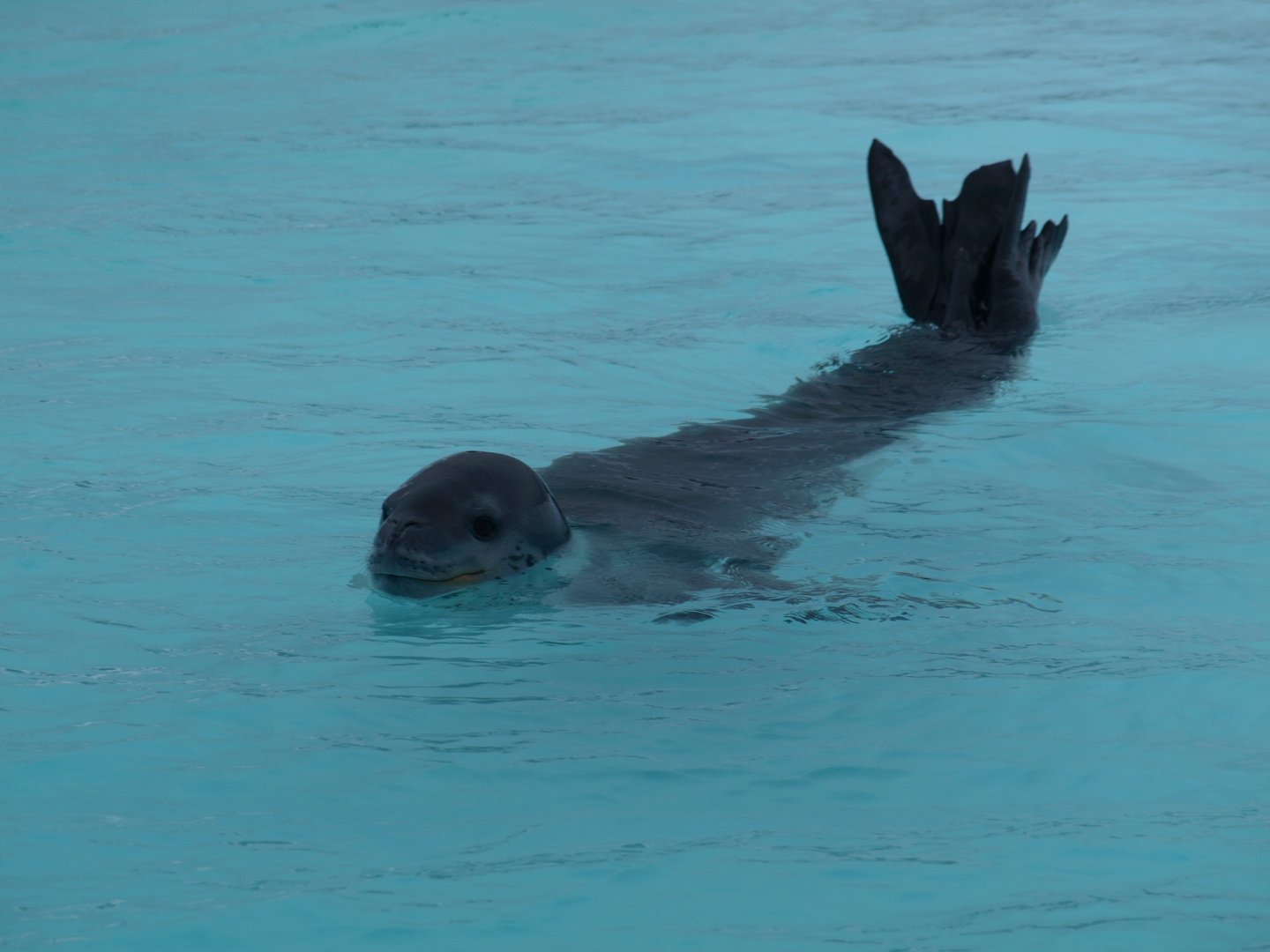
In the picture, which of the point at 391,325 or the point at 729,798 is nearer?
the point at 729,798

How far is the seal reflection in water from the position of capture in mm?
4059

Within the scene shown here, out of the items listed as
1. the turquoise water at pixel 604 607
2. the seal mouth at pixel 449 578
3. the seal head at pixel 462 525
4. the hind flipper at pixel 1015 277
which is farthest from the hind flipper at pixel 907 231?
the seal mouth at pixel 449 578

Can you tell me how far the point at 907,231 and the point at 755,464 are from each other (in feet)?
6.99

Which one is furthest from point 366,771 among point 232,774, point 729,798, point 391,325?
point 391,325

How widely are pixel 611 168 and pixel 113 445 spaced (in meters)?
6.91

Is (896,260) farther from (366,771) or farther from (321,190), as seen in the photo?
(321,190)

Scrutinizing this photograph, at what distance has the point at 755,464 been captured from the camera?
5559mm

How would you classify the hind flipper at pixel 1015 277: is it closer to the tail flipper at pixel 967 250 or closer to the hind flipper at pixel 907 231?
the tail flipper at pixel 967 250

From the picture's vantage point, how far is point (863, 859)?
2967mm

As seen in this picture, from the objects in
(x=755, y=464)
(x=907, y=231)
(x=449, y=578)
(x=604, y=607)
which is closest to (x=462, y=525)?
(x=449, y=578)

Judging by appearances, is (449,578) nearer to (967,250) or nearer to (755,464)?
(755,464)

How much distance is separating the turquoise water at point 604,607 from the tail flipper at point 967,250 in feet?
1.16

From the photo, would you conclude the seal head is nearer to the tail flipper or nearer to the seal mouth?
the seal mouth

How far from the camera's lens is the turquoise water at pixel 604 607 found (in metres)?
2.90
